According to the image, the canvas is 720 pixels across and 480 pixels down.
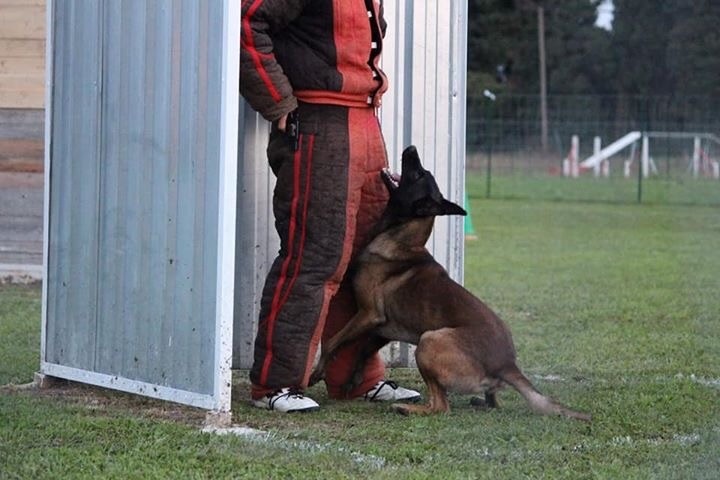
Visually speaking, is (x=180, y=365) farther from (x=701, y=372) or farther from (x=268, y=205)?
(x=701, y=372)

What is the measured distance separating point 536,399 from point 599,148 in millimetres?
22867

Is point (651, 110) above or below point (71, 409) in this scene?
above

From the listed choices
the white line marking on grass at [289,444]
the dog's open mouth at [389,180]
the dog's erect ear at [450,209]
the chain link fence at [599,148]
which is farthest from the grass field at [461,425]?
the chain link fence at [599,148]

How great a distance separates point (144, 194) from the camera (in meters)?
4.81

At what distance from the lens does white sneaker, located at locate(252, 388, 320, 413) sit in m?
4.92

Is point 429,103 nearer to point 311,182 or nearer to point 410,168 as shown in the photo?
point 410,168

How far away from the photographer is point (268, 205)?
5.92 m

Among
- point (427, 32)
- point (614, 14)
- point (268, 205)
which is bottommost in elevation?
point (268, 205)

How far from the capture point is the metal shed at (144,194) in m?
4.49

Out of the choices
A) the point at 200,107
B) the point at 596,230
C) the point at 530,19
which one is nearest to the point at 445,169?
the point at 200,107

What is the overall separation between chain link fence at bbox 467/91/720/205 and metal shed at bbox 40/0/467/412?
63.3ft

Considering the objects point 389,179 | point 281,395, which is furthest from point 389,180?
point 281,395

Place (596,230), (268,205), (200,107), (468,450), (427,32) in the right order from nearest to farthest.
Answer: (468,450) → (200,107) → (268,205) → (427,32) → (596,230)

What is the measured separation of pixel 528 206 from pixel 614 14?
420 centimetres
